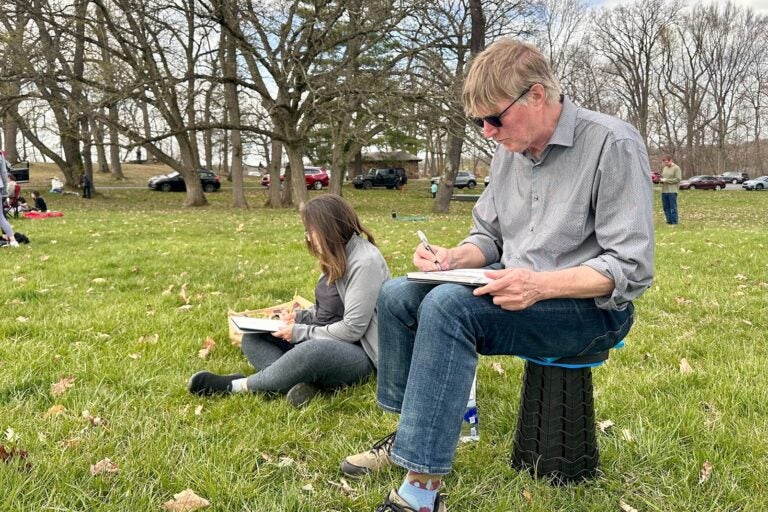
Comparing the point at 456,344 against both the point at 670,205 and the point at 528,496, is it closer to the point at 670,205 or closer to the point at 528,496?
the point at 528,496

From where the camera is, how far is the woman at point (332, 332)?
2836 mm

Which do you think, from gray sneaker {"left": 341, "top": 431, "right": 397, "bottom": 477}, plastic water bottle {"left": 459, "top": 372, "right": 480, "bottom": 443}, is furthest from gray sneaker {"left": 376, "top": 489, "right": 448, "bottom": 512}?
plastic water bottle {"left": 459, "top": 372, "right": 480, "bottom": 443}

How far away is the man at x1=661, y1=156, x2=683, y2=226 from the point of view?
1338 centimetres

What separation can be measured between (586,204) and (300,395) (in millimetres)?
1623

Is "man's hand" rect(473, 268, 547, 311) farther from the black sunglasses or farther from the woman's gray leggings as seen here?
the woman's gray leggings

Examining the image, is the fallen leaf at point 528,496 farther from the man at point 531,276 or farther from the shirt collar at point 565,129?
the shirt collar at point 565,129

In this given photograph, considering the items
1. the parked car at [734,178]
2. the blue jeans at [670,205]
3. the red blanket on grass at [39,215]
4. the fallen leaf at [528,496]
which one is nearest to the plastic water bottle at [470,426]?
the fallen leaf at [528,496]

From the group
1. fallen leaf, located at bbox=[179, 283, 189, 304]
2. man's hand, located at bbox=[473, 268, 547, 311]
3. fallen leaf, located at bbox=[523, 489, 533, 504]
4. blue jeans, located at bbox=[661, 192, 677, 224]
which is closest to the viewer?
man's hand, located at bbox=[473, 268, 547, 311]

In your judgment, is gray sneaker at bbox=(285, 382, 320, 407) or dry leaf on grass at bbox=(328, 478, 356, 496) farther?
gray sneaker at bbox=(285, 382, 320, 407)

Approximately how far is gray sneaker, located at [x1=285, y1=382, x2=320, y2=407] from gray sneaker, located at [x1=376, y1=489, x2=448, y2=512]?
0.96m

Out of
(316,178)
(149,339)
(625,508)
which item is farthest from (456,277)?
(316,178)

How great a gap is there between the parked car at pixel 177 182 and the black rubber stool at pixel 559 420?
29.1m

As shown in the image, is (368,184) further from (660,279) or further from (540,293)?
(540,293)

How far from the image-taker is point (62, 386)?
2.92 metres
